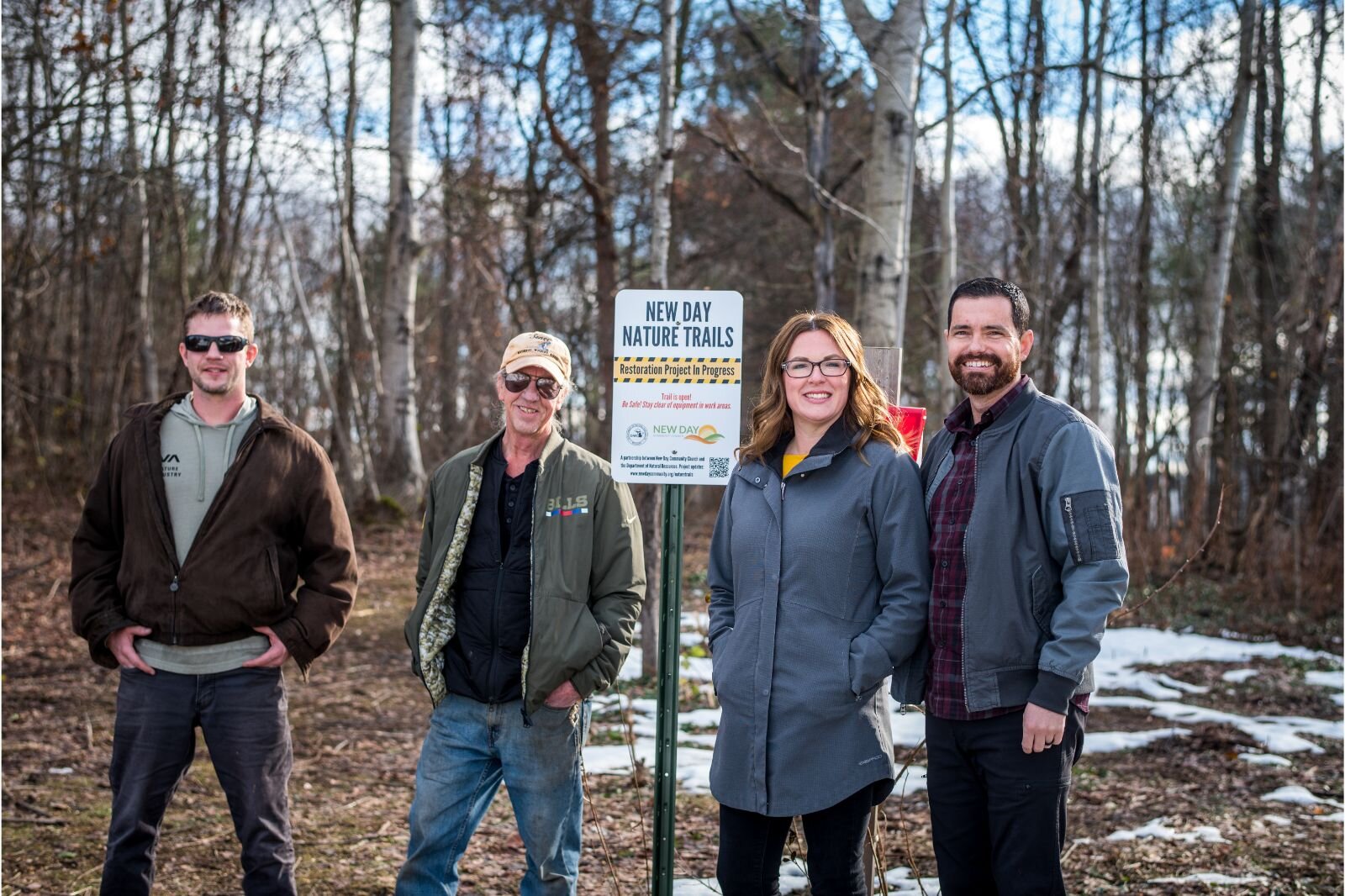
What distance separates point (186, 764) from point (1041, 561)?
109 inches

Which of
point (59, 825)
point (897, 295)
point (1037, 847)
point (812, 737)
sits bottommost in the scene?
point (59, 825)

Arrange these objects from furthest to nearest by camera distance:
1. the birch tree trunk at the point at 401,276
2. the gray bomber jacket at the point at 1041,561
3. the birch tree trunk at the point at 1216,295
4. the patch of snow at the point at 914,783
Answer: the birch tree trunk at the point at 401,276 < the birch tree trunk at the point at 1216,295 < the patch of snow at the point at 914,783 < the gray bomber jacket at the point at 1041,561

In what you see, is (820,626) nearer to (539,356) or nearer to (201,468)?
(539,356)

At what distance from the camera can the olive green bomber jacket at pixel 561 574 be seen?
3477 millimetres

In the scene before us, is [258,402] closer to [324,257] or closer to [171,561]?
[171,561]

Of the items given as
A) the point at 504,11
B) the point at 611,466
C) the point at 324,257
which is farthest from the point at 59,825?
the point at 324,257

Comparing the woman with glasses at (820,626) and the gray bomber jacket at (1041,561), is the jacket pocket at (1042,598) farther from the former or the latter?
the woman with glasses at (820,626)

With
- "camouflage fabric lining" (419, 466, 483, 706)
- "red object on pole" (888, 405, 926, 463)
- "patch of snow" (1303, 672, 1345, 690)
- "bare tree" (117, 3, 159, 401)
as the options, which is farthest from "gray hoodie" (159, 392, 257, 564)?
"bare tree" (117, 3, 159, 401)

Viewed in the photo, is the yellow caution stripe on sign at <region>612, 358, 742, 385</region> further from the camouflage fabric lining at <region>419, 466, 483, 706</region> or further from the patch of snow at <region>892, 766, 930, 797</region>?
the patch of snow at <region>892, 766, 930, 797</region>

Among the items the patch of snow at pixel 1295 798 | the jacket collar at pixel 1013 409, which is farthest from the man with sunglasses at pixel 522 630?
the patch of snow at pixel 1295 798

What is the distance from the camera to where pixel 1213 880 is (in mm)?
4645

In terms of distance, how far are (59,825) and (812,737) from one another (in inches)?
158

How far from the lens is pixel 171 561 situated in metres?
3.72

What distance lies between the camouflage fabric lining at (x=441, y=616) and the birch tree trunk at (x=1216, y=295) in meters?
12.0
